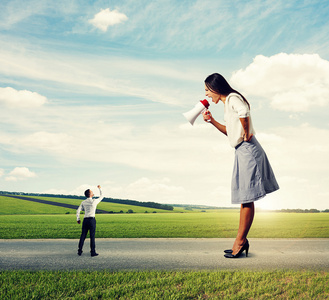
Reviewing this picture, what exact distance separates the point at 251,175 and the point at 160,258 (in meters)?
2.63

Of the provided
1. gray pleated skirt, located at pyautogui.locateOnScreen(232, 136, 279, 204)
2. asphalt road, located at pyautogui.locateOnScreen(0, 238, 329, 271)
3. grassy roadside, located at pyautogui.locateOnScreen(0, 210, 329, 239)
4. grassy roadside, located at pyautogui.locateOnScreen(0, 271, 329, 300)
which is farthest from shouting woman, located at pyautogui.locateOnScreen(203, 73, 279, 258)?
grassy roadside, located at pyautogui.locateOnScreen(0, 210, 329, 239)

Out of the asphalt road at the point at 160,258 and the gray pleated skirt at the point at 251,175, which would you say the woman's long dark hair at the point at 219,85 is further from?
the asphalt road at the point at 160,258

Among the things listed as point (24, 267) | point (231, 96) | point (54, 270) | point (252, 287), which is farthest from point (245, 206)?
point (24, 267)

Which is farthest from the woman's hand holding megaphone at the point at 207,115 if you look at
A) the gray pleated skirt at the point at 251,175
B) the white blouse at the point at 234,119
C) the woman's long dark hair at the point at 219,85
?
the gray pleated skirt at the point at 251,175

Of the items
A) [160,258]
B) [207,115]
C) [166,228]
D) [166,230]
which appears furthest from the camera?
[166,228]

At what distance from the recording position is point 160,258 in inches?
243

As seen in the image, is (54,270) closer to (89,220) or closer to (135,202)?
(89,220)

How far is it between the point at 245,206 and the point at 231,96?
174 cm

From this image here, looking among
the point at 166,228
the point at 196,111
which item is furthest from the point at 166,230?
the point at 196,111

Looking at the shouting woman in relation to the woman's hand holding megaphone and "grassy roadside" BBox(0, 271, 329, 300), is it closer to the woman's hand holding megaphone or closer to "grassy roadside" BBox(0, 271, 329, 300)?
the woman's hand holding megaphone

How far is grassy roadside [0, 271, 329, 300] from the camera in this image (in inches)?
156

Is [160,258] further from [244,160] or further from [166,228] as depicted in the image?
[166,228]

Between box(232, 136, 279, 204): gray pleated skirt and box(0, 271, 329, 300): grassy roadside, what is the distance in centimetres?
118

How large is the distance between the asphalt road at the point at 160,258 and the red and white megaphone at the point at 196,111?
2510mm
